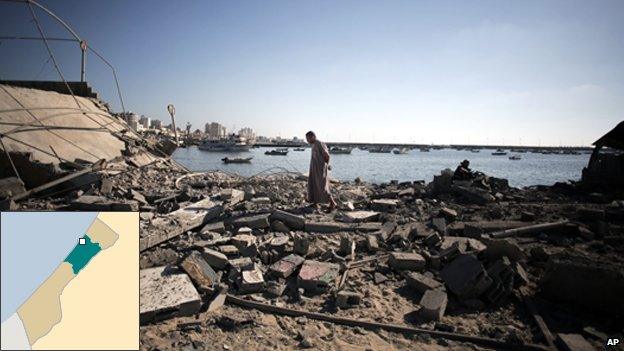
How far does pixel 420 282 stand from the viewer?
4055 millimetres

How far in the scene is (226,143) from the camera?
248ft

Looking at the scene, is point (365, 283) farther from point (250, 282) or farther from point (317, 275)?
point (250, 282)

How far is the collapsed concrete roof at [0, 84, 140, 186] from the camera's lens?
801 cm

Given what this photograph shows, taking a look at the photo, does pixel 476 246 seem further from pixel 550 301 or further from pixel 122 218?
pixel 122 218

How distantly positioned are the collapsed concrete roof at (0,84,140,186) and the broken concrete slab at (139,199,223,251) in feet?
→ 12.5

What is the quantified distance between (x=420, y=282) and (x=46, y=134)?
11.4 m

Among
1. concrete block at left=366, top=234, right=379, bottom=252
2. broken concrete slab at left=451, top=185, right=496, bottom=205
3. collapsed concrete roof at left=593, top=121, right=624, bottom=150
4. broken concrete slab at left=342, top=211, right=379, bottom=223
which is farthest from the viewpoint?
collapsed concrete roof at left=593, top=121, right=624, bottom=150

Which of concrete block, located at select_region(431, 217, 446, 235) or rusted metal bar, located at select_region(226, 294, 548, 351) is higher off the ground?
concrete block, located at select_region(431, 217, 446, 235)

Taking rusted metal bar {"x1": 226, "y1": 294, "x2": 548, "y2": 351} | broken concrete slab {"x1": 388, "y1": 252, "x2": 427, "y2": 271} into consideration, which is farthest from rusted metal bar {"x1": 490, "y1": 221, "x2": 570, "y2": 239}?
rusted metal bar {"x1": 226, "y1": 294, "x2": 548, "y2": 351}

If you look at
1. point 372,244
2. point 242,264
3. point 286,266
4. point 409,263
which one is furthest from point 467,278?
point 242,264

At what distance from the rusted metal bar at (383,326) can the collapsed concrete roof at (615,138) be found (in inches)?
635

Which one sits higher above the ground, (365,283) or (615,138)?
(615,138)

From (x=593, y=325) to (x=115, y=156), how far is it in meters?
13.0

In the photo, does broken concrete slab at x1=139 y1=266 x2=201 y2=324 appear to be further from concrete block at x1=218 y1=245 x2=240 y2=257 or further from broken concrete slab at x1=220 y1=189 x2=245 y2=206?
broken concrete slab at x1=220 y1=189 x2=245 y2=206
